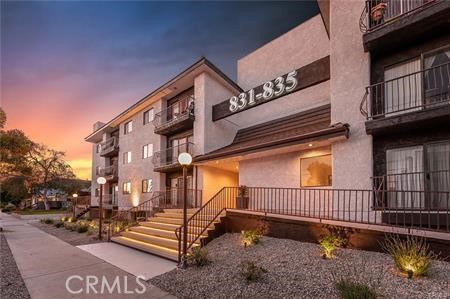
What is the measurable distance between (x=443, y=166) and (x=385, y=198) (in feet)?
5.88

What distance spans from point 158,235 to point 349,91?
9.43 m

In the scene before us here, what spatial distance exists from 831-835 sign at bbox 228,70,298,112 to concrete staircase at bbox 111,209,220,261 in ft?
21.1

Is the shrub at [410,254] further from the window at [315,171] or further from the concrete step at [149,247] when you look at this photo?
the concrete step at [149,247]

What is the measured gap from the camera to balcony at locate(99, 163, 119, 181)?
27403mm

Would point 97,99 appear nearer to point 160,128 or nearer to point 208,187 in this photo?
point 160,128

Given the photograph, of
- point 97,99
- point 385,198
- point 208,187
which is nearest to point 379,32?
point 385,198

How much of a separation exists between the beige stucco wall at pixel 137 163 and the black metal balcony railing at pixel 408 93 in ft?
50.0

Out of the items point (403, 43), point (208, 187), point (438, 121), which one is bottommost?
point (208, 187)

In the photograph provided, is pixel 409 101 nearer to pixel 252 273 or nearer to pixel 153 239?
pixel 252 273

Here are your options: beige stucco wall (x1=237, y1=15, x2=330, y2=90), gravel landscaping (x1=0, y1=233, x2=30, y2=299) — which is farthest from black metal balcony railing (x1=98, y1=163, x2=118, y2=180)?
gravel landscaping (x1=0, y1=233, x2=30, y2=299)

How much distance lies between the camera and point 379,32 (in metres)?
8.67

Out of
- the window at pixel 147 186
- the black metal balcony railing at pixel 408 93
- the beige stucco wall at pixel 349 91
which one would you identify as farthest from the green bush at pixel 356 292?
the window at pixel 147 186

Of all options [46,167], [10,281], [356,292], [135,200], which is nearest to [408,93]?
[356,292]

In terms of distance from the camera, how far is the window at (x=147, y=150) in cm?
2197
